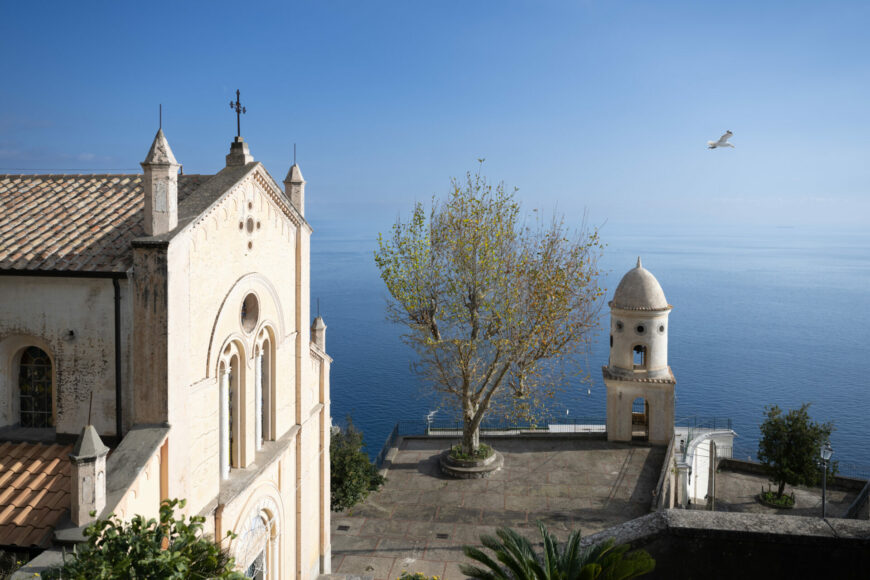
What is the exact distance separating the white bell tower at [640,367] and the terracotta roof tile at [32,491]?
→ 70.7 ft

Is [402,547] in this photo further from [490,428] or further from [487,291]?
[490,428]

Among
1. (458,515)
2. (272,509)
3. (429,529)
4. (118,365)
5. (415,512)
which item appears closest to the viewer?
(118,365)

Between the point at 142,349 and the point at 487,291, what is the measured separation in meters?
17.0

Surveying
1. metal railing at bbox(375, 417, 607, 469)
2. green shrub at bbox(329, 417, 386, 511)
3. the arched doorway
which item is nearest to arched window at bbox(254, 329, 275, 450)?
green shrub at bbox(329, 417, 386, 511)

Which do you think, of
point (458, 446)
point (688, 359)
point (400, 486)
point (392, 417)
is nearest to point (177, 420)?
point (400, 486)

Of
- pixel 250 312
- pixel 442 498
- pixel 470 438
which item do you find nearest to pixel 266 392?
pixel 250 312

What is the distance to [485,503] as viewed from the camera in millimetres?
21875

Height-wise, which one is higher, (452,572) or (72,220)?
(72,220)

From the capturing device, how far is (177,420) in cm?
983

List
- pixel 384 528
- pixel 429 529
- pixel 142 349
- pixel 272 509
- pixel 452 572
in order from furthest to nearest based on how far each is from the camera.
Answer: pixel 384 528
pixel 429 529
pixel 452 572
pixel 272 509
pixel 142 349

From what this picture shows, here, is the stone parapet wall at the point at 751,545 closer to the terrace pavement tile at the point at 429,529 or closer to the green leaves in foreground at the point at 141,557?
the green leaves in foreground at the point at 141,557

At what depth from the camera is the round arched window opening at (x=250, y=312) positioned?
13.0 m

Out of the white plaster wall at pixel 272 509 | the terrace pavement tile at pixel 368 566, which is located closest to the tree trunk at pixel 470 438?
the terrace pavement tile at pixel 368 566

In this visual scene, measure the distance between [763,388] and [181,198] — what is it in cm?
6770
